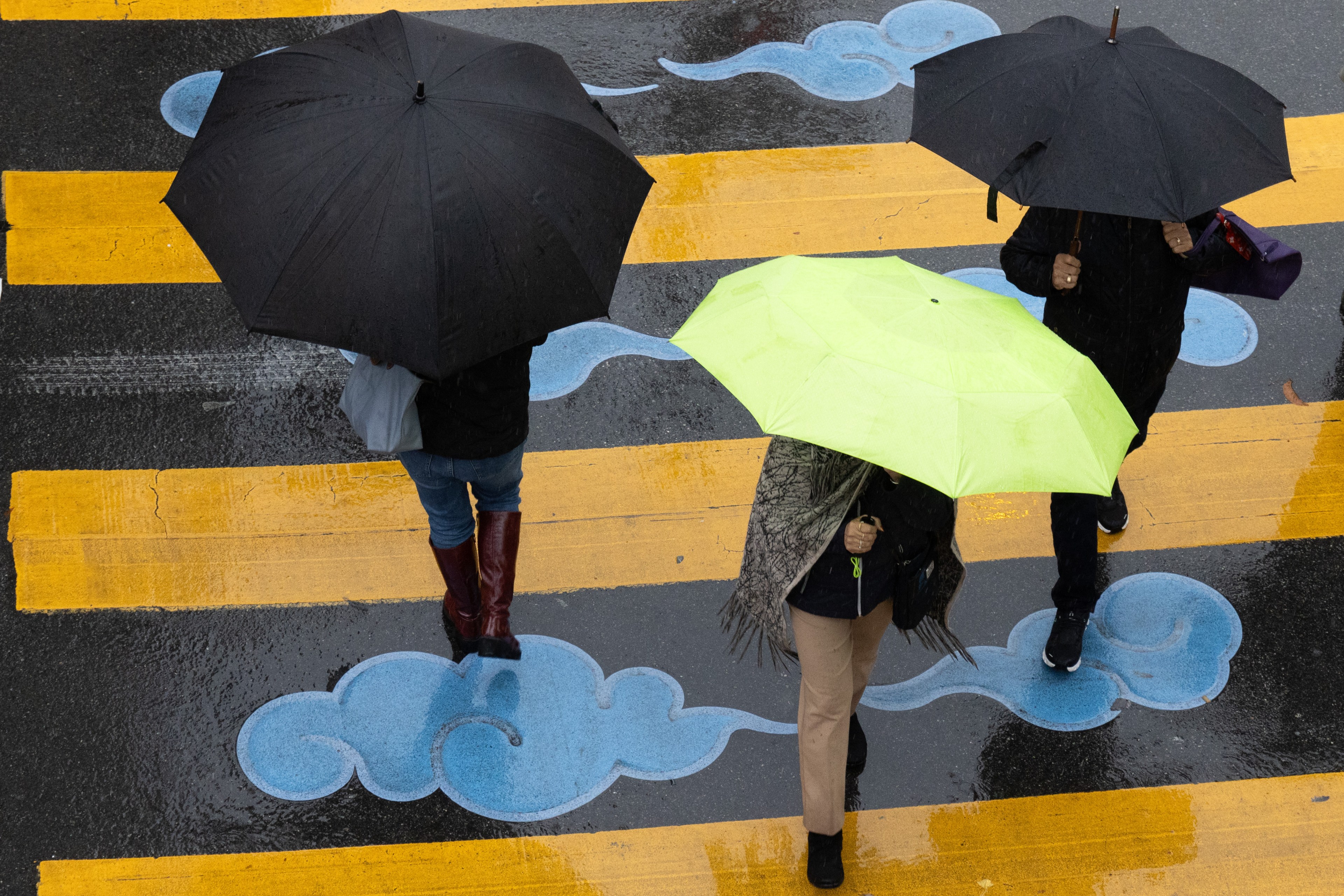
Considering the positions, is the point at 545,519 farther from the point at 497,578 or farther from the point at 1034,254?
the point at 1034,254

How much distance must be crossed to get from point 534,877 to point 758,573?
1.31 metres

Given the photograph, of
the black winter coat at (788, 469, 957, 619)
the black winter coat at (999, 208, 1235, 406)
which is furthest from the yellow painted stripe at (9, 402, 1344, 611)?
the black winter coat at (788, 469, 957, 619)

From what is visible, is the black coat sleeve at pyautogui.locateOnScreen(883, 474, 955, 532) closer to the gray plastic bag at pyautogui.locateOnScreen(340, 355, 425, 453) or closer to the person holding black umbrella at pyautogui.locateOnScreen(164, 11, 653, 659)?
the person holding black umbrella at pyautogui.locateOnScreen(164, 11, 653, 659)

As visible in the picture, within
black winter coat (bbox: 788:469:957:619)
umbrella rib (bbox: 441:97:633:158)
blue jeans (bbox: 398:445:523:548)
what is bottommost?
blue jeans (bbox: 398:445:523:548)

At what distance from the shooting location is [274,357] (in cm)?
568

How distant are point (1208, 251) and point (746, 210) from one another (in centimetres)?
277

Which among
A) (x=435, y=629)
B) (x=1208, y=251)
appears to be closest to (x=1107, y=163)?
(x=1208, y=251)

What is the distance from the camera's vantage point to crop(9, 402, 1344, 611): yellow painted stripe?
4.89m

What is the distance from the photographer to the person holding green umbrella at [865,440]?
296 cm

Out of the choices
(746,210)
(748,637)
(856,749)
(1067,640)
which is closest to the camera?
(856,749)

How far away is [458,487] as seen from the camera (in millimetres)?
4266

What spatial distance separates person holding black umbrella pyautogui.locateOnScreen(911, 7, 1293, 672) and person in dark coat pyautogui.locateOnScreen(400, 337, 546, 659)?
1.54 meters

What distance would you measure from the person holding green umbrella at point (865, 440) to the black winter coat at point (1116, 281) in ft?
2.34

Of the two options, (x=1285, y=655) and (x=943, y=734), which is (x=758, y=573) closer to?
(x=943, y=734)
